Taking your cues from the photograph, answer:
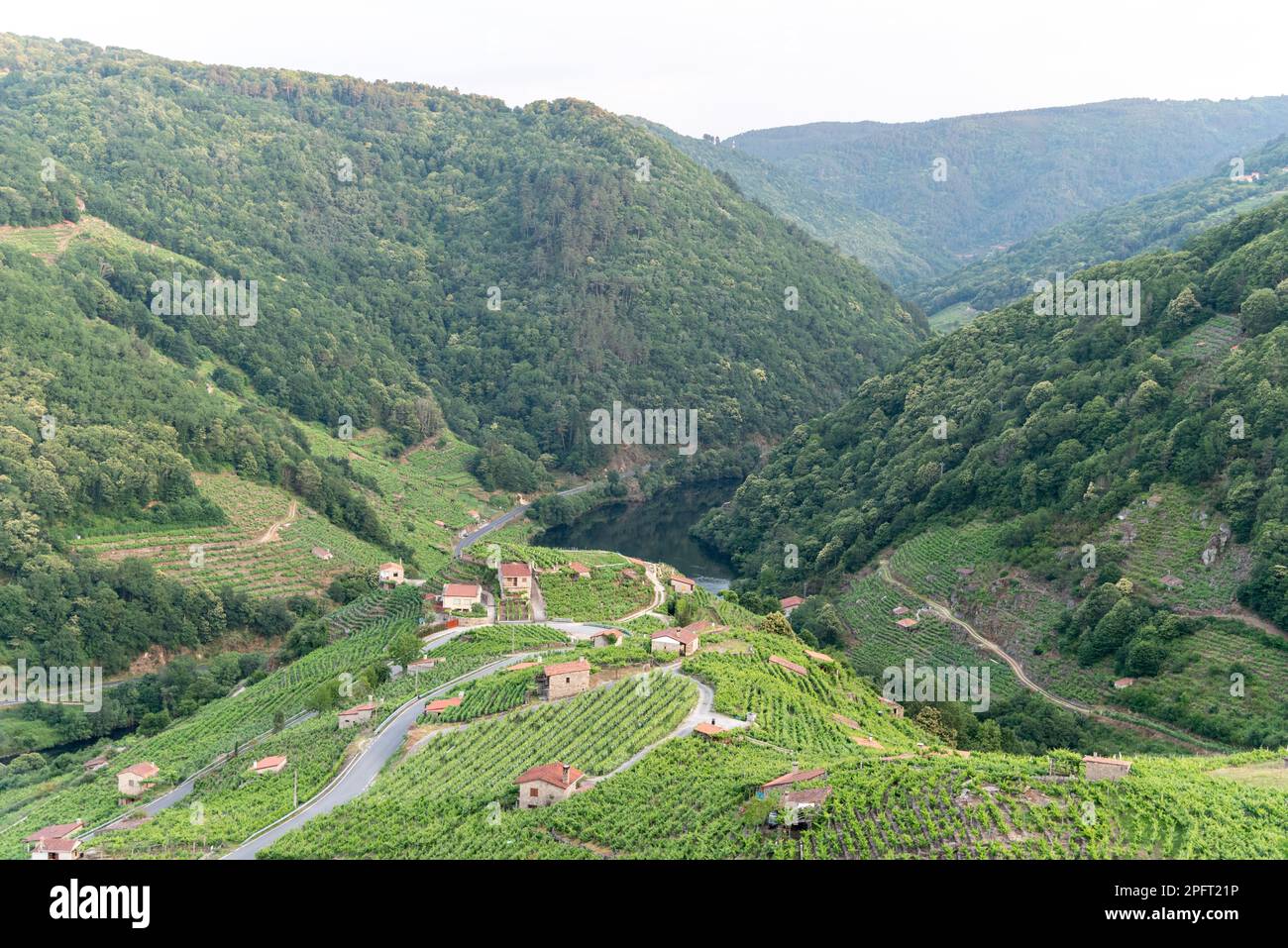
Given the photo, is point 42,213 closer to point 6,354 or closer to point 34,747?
point 6,354

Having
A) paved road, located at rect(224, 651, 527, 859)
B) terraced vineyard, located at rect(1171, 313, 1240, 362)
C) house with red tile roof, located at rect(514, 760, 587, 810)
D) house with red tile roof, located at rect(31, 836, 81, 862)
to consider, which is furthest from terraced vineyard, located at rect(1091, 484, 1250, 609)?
house with red tile roof, located at rect(31, 836, 81, 862)

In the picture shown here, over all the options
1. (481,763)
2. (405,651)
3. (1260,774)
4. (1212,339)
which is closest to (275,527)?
(405,651)

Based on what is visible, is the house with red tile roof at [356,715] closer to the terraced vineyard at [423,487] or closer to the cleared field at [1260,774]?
the cleared field at [1260,774]

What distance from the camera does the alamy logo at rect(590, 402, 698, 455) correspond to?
408 ft

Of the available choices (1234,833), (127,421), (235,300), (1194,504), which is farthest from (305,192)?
(1234,833)

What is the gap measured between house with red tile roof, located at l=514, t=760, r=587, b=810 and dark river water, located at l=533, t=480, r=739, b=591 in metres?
49.7

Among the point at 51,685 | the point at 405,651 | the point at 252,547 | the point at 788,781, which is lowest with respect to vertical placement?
the point at 51,685

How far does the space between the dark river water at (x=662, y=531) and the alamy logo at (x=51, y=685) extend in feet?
127

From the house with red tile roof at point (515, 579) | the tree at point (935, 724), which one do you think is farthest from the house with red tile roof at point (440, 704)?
the tree at point (935, 724)

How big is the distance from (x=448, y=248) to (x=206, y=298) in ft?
150

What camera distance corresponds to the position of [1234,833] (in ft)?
90.0

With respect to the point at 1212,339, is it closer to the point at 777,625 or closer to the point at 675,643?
the point at 777,625

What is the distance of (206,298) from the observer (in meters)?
108

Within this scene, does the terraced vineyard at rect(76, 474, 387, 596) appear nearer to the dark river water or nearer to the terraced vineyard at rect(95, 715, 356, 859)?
the dark river water
